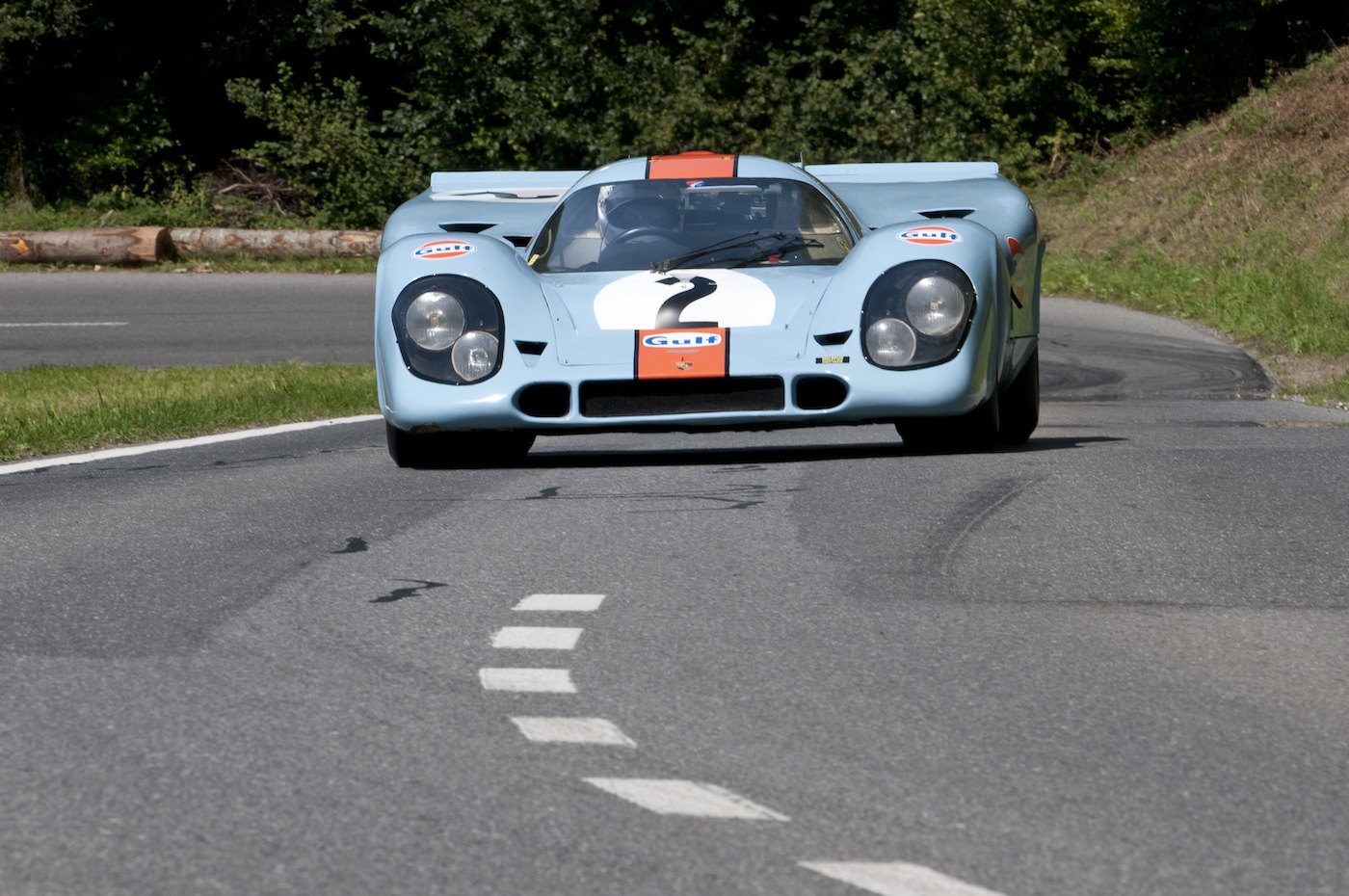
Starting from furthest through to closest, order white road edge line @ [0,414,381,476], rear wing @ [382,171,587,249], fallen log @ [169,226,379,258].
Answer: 1. fallen log @ [169,226,379,258]
2. rear wing @ [382,171,587,249]
3. white road edge line @ [0,414,381,476]

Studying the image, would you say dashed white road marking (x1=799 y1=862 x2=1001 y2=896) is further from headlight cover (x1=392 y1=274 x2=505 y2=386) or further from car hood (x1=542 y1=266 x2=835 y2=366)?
headlight cover (x1=392 y1=274 x2=505 y2=386)

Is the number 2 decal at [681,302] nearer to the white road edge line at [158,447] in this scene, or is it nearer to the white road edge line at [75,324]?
the white road edge line at [158,447]

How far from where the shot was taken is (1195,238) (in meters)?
21.8

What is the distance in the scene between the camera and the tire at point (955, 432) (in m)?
7.25

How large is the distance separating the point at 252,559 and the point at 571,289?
196 cm

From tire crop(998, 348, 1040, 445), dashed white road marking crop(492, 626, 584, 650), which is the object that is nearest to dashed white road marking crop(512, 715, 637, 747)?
dashed white road marking crop(492, 626, 584, 650)

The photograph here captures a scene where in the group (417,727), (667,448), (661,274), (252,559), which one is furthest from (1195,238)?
(417,727)

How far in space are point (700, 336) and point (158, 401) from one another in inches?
180

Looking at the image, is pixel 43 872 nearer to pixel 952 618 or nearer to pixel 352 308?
pixel 952 618

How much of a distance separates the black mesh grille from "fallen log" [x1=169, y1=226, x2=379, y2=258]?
17511mm

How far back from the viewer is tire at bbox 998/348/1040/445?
7941mm

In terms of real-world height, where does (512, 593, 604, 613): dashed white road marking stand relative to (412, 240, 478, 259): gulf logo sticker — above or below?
below

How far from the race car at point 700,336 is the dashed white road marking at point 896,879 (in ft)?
12.7

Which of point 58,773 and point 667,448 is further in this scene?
point 667,448
